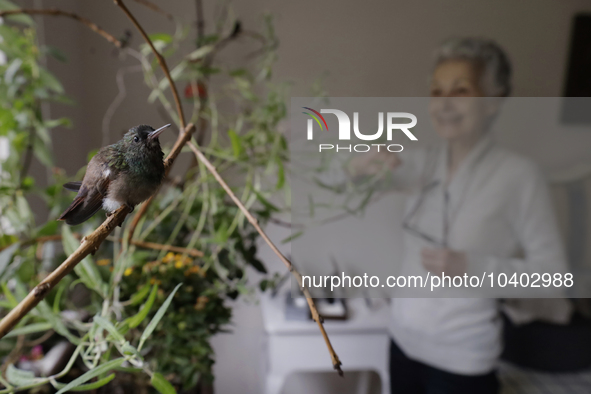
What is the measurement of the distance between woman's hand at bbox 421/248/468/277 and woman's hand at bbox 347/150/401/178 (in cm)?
29

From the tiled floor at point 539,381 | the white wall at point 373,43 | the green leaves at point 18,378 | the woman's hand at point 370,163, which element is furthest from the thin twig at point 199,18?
the tiled floor at point 539,381

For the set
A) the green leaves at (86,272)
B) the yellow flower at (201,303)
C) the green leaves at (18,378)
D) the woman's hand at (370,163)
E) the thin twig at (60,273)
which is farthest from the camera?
the woman's hand at (370,163)

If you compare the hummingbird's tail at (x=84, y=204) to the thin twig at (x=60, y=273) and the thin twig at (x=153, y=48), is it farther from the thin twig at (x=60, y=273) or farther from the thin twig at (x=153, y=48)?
the thin twig at (x=153, y=48)

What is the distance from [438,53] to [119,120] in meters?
1.05

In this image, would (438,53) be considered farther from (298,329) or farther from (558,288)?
(298,329)

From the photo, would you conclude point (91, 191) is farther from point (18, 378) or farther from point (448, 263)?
point (448, 263)

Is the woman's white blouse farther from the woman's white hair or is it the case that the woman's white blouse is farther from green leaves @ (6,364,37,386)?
green leaves @ (6,364,37,386)

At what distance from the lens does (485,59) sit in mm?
1064

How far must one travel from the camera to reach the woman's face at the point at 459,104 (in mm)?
985

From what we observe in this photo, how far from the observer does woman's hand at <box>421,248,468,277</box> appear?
3.22 ft

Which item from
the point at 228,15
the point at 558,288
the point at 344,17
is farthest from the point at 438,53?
the point at 558,288

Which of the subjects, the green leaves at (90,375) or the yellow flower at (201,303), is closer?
the green leaves at (90,375)

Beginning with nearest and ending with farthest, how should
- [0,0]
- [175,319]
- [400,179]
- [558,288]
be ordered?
1. [0,0]
2. [175,319]
3. [400,179]
4. [558,288]

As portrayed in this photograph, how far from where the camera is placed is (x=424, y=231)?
1.08 metres
